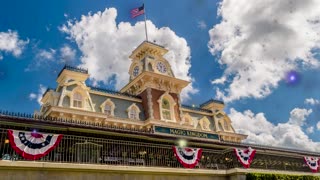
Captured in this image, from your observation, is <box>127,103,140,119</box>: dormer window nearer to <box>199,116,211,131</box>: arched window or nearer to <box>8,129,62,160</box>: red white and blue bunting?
<box>199,116,211,131</box>: arched window

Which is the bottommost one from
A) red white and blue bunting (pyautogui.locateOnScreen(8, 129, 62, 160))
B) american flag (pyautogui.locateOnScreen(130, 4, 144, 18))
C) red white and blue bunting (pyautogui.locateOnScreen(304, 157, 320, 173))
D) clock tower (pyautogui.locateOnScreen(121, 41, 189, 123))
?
red white and blue bunting (pyautogui.locateOnScreen(304, 157, 320, 173))

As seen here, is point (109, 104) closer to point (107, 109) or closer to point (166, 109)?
point (107, 109)

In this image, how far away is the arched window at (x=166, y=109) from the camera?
131 feet

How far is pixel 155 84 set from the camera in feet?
133

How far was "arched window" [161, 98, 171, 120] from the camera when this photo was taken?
1572 inches

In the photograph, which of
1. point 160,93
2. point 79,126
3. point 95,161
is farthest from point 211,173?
point 160,93

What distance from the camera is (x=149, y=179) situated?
1378cm

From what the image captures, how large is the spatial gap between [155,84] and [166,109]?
12.3 feet

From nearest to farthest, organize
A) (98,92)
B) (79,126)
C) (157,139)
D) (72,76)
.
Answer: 1. (79,126)
2. (157,139)
3. (72,76)
4. (98,92)

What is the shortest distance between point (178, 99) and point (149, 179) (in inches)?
1133

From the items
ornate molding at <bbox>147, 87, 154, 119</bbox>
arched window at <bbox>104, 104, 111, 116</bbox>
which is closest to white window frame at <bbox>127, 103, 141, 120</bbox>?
ornate molding at <bbox>147, 87, 154, 119</bbox>

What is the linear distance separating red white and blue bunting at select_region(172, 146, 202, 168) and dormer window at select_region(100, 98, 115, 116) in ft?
67.8

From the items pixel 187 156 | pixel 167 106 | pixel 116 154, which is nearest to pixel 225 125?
pixel 167 106

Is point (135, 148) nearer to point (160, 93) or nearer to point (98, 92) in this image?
point (98, 92)
